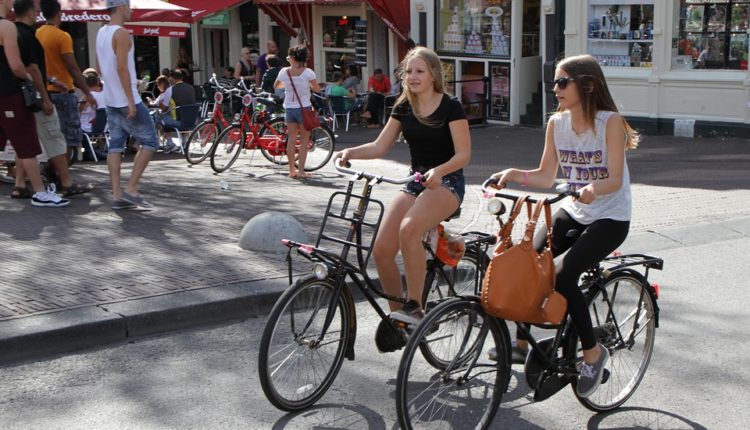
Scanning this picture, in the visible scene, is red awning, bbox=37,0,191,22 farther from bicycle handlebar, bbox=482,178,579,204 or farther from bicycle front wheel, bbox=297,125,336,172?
bicycle handlebar, bbox=482,178,579,204

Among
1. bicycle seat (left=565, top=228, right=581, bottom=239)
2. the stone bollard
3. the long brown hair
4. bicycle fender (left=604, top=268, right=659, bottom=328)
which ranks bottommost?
the stone bollard

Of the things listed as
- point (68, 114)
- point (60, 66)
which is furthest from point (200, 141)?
point (60, 66)

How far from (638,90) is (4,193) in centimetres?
1061

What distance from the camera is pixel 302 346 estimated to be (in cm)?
469

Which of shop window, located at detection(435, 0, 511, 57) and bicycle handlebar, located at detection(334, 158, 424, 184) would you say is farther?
shop window, located at detection(435, 0, 511, 57)

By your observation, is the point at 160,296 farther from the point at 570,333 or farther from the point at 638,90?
the point at 638,90

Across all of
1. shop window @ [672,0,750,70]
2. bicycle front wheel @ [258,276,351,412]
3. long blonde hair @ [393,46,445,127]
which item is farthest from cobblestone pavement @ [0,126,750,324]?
long blonde hair @ [393,46,445,127]

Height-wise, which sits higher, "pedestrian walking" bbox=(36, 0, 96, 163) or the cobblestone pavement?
"pedestrian walking" bbox=(36, 0, 96, 163)

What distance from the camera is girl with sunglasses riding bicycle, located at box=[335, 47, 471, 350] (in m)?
4.87

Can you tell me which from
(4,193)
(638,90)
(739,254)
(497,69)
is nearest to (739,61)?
(638,90)

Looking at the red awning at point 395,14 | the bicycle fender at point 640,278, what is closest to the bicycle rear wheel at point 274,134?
the red awning at point 395,14

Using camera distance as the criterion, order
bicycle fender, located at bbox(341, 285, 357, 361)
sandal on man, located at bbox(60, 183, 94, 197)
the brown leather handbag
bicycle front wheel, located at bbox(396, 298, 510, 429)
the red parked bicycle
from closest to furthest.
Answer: the brown leather handbag, bicycle front wheel, located at bbox(396, 298, 510, 429), bicycle fender, located at bbox(341, 285, 357, 361), sandal on man, located at bbox(60, 183, 94, 197), the red parked bicycle

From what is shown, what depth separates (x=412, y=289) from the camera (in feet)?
16.2

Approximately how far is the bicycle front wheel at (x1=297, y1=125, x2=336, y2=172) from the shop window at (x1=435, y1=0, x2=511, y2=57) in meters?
6.65
